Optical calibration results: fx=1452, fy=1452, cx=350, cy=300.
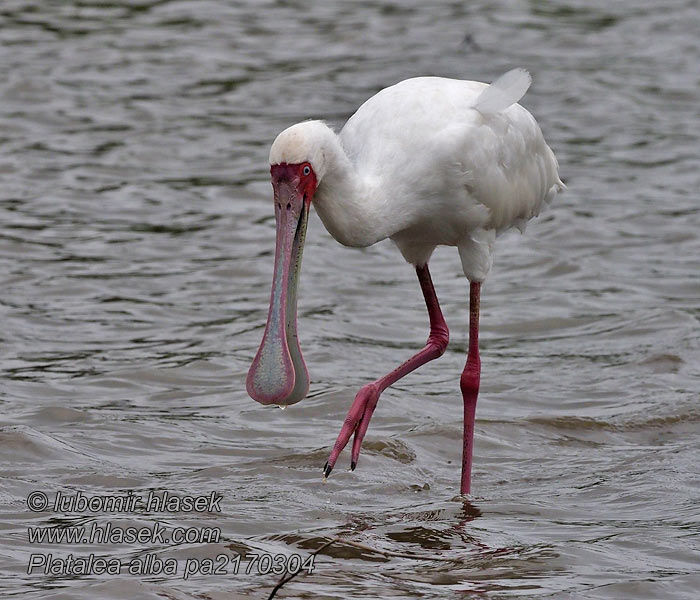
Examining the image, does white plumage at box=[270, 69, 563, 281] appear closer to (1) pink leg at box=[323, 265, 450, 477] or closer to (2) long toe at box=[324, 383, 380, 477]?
(1) pink leg at box=[323, 265, 450, 477]

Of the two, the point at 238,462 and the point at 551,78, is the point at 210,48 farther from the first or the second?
the point at 238,462

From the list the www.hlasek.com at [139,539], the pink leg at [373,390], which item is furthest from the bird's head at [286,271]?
the pink leg at [373,390]

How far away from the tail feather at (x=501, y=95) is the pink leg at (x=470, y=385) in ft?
3.34

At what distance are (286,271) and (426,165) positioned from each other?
1180mm

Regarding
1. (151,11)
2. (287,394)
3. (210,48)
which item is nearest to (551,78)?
(210,48)

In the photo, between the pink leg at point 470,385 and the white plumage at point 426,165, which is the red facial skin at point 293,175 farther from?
the pink leg at point 470,385

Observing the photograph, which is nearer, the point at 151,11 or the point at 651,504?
the point at 651,504

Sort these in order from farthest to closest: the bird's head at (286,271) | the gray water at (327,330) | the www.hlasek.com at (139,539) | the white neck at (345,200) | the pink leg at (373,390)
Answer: the pink leg at (373,390)
the white neck at (345,200)
the gray water at (327,330)
the bird's head at (286,271)
the www.hlasek.com at (139,539)

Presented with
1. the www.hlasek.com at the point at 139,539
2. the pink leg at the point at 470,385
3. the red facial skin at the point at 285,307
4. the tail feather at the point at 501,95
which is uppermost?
the tail feather at the point at 501,95

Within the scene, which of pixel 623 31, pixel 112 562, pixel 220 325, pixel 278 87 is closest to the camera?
pixel 112 562

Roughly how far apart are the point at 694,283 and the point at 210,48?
30.9ft

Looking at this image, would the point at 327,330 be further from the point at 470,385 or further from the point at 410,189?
the point at 410,189

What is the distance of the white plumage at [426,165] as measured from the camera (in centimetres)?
704

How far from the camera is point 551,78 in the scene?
18.4 metres
